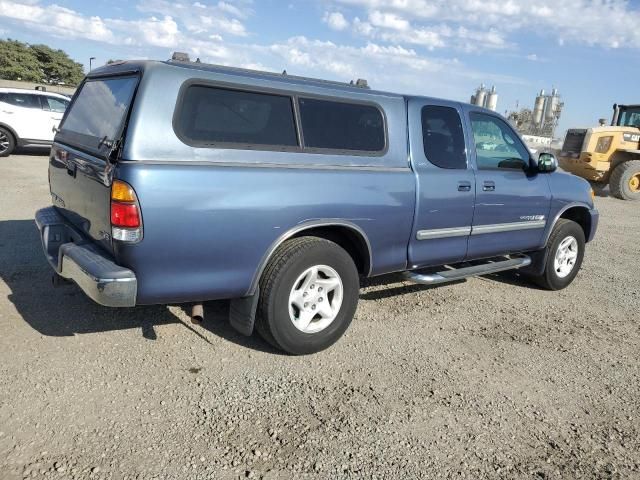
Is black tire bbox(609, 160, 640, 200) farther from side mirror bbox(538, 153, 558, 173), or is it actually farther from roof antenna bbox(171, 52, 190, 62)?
roof antenna bbox(171, 52, 190, 62)

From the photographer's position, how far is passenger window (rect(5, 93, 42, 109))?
40.8 feet

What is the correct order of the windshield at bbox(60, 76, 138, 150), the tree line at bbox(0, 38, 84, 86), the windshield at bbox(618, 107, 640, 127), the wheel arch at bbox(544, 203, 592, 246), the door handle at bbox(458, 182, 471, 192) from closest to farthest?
the windshield at bbox(60, 76, 138, 150), the door handle at bbox(458, 182, 471, 192), the wheel arch at bbox(544, 203, 592, 246), the windshield at bbox(618, 107, 640, 127), the tree line at bbox(0, 38, 84, 86)

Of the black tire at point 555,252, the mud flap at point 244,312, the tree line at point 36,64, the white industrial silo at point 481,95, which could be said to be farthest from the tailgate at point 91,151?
the tree line at point 36,64

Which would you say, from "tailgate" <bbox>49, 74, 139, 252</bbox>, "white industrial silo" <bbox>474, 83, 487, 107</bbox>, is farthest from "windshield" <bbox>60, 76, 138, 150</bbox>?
"white industrial silo" <bbox>474, 83, 487, 107</bbox>

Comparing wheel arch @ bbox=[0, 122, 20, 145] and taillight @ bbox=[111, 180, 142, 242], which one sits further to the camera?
wheel arch @ bbox=[0, 122, 20, 145]

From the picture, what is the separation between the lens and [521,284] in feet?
19.7

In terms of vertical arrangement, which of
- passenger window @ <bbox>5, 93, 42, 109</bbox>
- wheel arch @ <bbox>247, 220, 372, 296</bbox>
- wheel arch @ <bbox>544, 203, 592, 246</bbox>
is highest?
passenger window @ <bbox>5, 93, 42, 109</bbox>

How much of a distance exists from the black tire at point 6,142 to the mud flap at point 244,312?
1144 cm

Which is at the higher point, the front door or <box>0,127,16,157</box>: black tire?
the front door

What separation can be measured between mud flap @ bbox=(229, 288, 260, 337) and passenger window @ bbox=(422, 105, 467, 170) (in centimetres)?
188

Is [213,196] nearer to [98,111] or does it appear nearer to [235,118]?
[235,118]

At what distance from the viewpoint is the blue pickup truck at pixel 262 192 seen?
3.03 m

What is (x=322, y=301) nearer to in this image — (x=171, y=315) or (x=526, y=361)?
(x=171, y=315)

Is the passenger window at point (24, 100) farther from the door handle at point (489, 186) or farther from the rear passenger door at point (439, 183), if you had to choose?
the door handle at point (489, 186)
